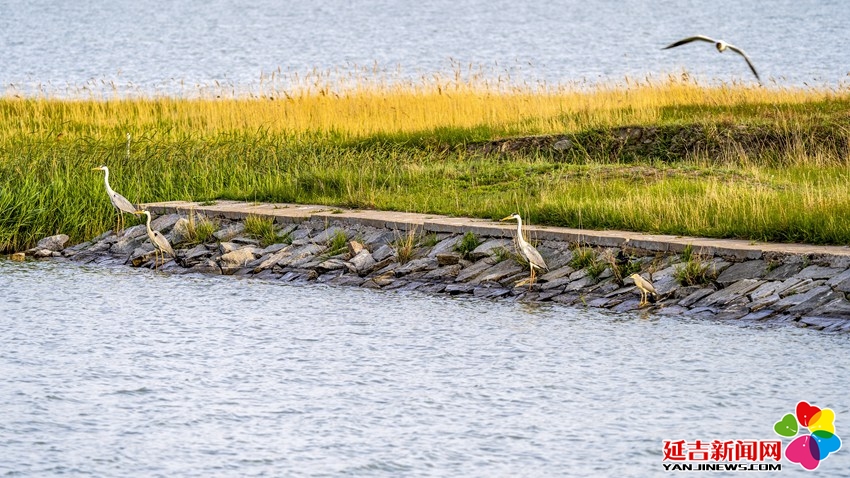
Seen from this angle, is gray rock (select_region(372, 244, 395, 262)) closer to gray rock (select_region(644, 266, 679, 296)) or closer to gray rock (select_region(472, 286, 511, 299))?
gray rock (select_region(472, 286, 511, 299))

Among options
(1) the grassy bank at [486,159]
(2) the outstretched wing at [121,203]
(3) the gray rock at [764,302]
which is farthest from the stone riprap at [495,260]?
(1) the grassy bank at [486,159]

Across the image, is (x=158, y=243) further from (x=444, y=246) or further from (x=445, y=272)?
(x=445, y=272)

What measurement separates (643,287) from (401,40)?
82.5 meters

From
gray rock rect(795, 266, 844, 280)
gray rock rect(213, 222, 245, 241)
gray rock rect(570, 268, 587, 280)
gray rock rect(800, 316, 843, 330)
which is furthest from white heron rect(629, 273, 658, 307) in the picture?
gray rock rect(213, 222, 245, 241)

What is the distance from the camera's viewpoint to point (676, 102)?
25.2m

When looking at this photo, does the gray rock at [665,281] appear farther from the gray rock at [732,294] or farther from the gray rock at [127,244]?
the gray rock at [127,244]

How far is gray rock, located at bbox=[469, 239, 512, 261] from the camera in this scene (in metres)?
16.7

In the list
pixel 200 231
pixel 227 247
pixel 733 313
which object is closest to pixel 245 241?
pixel 227 247

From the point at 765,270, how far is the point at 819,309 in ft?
3.09

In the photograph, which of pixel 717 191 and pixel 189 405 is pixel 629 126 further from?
pixel 189 405

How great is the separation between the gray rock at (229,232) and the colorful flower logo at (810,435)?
10065 millimetres

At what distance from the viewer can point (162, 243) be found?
18906 mm

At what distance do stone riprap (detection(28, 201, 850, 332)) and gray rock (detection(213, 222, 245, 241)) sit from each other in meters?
0.01

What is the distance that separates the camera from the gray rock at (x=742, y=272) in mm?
14594
